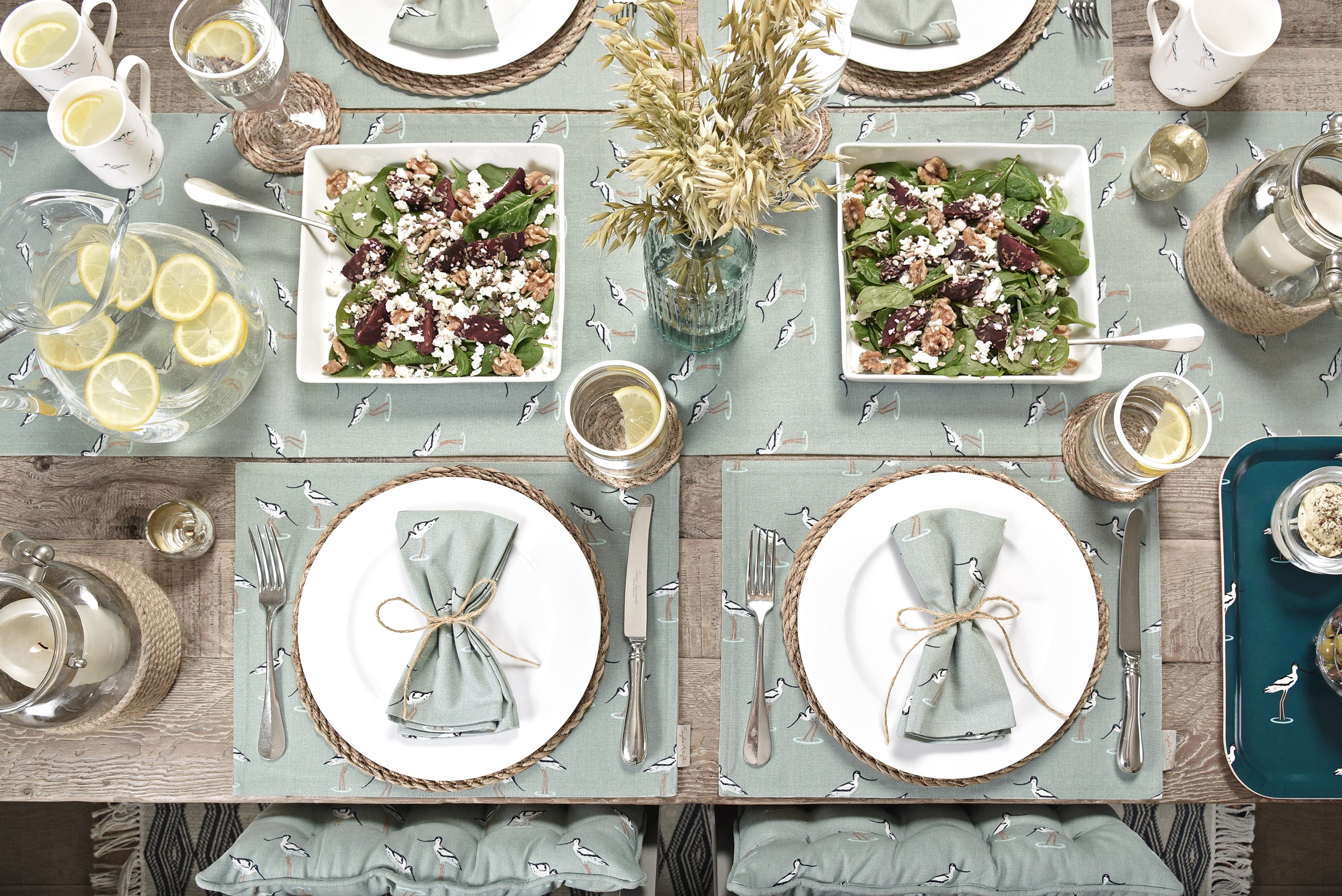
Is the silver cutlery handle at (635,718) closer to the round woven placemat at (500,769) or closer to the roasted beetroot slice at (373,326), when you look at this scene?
the round woven placemat at (500,769)

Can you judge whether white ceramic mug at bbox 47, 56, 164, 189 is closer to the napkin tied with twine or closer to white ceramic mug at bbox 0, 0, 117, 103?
white ceramic mug at bbox 0, 0, 117, 103

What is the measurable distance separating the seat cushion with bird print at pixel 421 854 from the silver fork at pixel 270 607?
0.16m

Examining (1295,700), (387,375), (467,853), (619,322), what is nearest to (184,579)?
(387,375)

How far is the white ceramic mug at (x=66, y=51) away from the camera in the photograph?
A: 118 cm

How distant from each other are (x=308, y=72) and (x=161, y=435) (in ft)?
2.03

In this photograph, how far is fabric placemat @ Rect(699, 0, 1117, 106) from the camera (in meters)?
1.29

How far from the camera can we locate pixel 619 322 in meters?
1.26

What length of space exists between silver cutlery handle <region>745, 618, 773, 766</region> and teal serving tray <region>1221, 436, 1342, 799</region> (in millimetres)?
679

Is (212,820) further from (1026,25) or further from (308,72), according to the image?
(1026,25)

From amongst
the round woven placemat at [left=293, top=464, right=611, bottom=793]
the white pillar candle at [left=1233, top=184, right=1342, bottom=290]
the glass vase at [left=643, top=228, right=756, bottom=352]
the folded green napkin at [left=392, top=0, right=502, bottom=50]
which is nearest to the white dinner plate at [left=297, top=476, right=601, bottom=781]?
the round woven placemat at [left=293, top=464, right=611, bottom=793]

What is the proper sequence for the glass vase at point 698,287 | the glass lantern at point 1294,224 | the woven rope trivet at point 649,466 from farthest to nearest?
the woven rope trivet at point 649,466 → the glass lantern at point 1294,224 → the glass vase at point 698,287

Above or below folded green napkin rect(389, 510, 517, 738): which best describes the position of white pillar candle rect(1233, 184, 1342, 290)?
above

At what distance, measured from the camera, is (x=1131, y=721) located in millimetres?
1176

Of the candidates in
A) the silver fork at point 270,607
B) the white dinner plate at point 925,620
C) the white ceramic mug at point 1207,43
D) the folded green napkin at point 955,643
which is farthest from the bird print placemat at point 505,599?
the white ceramic mug at point 1207,43
